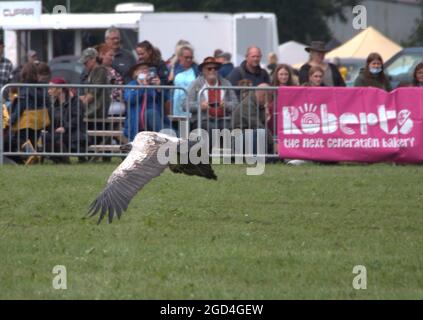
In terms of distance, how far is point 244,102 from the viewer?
1686 centimetres

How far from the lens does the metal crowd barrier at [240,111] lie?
55.1 feet

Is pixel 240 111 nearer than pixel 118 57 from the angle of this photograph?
Yes

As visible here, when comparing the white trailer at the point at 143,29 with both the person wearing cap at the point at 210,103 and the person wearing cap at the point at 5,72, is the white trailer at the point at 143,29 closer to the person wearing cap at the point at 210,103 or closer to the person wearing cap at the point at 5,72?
the person wearing cap at the point at 5,72

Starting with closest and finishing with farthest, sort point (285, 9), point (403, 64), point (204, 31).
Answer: point (403, 64) → point (204, 31) → point (285, 9)

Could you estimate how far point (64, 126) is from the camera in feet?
55.4

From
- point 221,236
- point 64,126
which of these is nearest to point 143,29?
point 64,126

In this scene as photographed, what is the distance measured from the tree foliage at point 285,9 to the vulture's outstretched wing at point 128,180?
24.7m

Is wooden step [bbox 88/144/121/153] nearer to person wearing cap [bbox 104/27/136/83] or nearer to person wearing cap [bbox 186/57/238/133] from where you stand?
person wearing cap [bbox 186/57/238/133]

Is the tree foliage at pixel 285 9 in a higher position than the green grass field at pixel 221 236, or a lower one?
higher

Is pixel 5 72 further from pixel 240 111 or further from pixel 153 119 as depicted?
pixel 240 111

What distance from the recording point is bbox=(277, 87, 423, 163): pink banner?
54.0ft

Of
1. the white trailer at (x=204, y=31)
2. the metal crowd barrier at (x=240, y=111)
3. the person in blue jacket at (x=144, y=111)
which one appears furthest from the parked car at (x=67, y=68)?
the metal crowd barrier at (x=240, y=111)

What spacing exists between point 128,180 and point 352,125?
19.1ft

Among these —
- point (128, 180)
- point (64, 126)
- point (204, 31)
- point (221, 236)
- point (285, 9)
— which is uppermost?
point (285, 9)
